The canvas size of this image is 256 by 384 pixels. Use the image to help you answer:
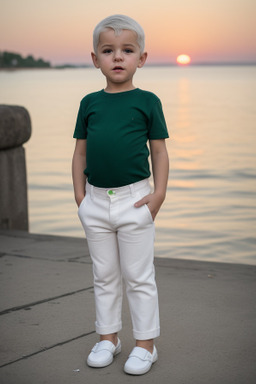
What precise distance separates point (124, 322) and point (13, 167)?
9.60 feet

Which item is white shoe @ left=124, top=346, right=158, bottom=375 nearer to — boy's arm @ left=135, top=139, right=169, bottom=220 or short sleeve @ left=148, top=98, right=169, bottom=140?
boy's arm @ left=135, top=139, right=169, bottom=220

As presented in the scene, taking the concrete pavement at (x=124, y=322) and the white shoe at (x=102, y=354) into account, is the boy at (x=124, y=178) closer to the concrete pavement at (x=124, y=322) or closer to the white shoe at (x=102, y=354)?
the white shoe at (x=102, y=354)

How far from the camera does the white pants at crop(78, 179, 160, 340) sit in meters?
3.28

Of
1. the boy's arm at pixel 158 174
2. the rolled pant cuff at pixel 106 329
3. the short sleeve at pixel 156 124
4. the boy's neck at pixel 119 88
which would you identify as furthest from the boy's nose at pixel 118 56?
the rolled pant cuff at pixel 106 329

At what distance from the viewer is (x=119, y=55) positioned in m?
3.25

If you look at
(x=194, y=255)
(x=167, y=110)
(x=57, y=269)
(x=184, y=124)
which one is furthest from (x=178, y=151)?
(x=167, y=110)

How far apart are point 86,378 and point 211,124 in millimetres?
15830

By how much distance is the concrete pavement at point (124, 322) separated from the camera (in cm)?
327

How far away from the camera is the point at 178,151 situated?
13477 millimetres

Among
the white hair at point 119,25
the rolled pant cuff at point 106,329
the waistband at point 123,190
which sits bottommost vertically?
the rolled pant cuff at point 106,329

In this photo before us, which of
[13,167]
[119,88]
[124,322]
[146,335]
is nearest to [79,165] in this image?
[119,88]

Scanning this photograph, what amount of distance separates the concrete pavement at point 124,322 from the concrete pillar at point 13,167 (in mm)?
1030

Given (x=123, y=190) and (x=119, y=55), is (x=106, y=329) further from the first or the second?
(x=119, y=55)

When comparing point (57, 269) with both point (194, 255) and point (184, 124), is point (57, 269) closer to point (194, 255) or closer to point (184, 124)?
point (194, 255)
